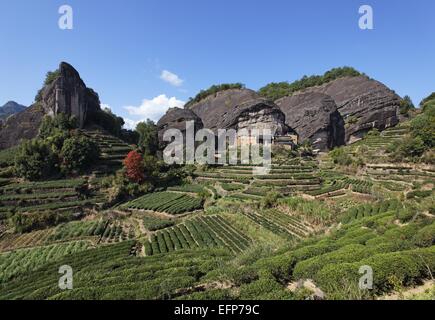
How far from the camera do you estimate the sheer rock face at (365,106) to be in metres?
69.1

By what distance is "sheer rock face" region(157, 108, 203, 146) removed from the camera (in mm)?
71562

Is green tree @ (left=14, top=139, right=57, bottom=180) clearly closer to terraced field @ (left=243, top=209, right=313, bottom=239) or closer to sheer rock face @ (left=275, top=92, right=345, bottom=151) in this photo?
terraced field @ (left=243, top=209, right=313, bottom=239)

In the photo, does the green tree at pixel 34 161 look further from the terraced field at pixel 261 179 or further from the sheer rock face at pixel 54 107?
the terraced field at pixel 261 179

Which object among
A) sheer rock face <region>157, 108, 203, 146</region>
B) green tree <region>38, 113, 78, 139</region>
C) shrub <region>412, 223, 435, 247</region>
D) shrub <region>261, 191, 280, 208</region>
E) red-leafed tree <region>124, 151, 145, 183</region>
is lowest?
shrub <region>261, 191, 280, 208</region>

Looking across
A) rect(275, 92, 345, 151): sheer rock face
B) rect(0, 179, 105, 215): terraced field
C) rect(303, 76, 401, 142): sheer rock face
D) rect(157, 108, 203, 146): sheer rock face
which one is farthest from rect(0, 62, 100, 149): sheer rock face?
rect(303, 76, 401, 142): sheer rock face

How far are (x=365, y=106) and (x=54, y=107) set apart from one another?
8001 cm

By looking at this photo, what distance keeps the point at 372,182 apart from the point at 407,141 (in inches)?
515

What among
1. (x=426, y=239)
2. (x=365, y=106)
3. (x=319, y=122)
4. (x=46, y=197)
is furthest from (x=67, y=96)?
(x=365, y=106)

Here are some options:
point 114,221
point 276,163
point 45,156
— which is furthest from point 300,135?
point 45,156

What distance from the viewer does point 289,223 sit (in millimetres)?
27453

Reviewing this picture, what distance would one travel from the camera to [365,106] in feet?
244

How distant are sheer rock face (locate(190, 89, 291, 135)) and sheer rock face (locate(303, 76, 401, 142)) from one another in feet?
61.4

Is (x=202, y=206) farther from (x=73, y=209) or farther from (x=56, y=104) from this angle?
(x=56, y=104)

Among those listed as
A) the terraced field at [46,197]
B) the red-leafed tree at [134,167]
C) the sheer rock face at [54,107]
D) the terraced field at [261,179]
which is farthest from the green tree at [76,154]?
the terraced field at [261,179]
